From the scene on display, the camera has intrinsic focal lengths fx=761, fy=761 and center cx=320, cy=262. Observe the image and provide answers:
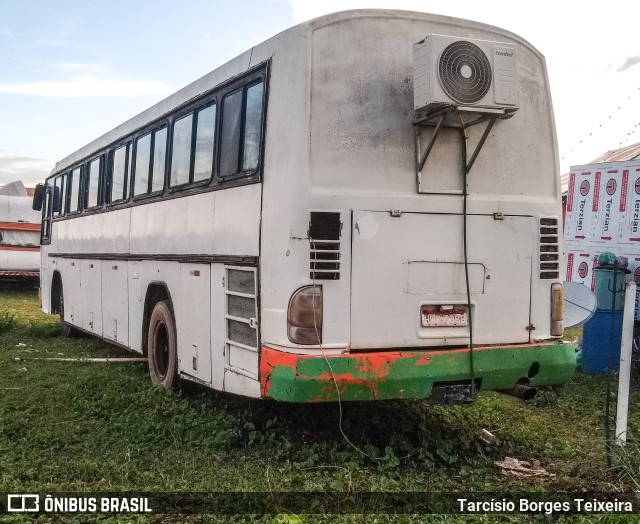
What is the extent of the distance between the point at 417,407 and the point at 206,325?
83.2 inches

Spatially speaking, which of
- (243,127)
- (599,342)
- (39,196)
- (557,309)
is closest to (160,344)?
(243,127)

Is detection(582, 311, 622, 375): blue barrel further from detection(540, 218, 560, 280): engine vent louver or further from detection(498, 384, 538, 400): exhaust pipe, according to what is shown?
detection(498, 384, 538, 400): exhaust pipe

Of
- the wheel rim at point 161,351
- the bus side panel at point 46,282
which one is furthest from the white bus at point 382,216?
the bus side panel at point 46,282

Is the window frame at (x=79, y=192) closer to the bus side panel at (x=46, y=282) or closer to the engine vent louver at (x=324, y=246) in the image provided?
the bus side panel at (x=46, y=282)

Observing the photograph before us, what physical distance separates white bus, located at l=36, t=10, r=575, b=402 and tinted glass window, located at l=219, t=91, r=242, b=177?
0.02 metres

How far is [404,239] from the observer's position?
550cm

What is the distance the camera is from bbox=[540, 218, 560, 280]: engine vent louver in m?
6.00

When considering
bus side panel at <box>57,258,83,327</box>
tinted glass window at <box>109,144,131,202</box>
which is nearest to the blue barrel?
tinted glass window at <box>109,144,131,202</box>

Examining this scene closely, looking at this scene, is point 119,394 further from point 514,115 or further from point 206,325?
point 514,115

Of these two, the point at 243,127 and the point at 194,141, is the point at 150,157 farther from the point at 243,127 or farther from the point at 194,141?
the point at 243,127

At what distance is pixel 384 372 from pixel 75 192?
27.3ft

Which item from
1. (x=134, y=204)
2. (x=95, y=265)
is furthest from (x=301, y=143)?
(x=95, y=265)

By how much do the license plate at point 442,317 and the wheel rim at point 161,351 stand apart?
11.5ft

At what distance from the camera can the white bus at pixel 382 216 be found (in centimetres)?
528
